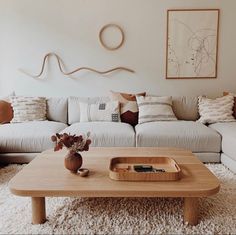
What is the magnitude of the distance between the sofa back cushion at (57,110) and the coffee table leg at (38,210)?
1904 millimetres

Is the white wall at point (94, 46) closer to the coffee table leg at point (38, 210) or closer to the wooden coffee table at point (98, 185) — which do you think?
the wooden coffee table at point (98, 185)

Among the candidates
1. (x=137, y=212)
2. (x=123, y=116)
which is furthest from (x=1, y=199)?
(x=123, y=116)

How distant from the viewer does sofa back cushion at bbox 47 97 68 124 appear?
362 cm

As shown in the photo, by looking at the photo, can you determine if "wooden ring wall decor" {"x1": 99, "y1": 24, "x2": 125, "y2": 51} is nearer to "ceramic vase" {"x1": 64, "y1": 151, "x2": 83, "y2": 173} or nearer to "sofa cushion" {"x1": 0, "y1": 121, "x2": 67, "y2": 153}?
"sofa cushion" {"x1": 0, "y1": 121, "x2": 67, "y2": 153}

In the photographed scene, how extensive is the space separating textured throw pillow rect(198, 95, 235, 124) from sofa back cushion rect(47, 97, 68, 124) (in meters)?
1.77

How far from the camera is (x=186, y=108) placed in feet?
12.0

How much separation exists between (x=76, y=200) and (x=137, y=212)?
51 centimetres

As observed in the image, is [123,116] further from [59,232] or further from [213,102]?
[59,232]

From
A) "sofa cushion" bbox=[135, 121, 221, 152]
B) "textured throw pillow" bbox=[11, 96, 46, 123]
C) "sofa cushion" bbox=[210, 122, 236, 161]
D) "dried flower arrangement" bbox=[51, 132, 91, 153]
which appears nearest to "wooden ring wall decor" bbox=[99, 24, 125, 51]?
"textured throw pillow" bbox=[11, 96, 46, 123]

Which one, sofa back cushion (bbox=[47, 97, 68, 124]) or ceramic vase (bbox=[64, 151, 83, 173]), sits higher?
sofa back cushion (bbox=[47, 97, 68, 124])

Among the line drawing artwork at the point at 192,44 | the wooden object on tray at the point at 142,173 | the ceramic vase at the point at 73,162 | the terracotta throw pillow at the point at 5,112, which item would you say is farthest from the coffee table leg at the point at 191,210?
the terracotta throw pillow at the point at 5,112

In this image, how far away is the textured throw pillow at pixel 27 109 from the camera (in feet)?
11.2

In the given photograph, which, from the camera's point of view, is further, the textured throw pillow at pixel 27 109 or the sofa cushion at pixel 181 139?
the textured throw pillow at pixel 27 109

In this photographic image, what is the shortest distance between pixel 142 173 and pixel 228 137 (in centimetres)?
139
